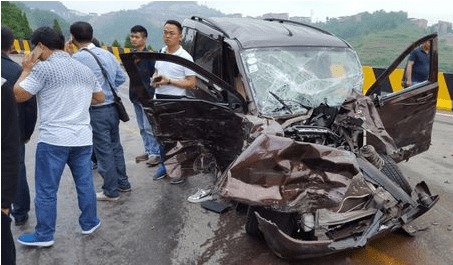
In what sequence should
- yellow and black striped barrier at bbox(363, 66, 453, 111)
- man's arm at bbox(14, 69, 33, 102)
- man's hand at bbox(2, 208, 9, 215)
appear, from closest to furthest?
man's hand at bbox(2, 208, 9, 215) → man's arm at bbox(14, 69, 33, 102) → yellow and black striped barrier at bbox(363, 66, 453, 111)

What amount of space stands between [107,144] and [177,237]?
3.88ft

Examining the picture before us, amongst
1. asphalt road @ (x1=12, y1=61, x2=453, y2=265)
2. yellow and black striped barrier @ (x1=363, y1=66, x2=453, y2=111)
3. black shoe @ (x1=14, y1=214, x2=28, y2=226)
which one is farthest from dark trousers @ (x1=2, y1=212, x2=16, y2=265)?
yellow and black striped barrier @ (x1=363, y1=66, x2=453, y2=111)

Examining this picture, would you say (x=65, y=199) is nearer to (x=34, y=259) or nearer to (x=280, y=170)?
(x=34, y=259)

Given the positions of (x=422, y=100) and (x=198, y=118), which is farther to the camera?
(x=422, y=100)

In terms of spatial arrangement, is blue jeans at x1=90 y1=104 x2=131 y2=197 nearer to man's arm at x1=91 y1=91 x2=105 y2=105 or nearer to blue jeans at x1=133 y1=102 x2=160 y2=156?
man's arm at x1=91 y1=91 x2=105 y2=105

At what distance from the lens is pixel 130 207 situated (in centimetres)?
441

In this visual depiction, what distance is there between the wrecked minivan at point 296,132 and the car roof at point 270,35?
1 centimetres

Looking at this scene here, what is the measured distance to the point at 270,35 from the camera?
4676mm

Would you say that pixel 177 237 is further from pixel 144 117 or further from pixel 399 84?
pixel 399 84

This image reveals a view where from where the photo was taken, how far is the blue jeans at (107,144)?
416 centimetres

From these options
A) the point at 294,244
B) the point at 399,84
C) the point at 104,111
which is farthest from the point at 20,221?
the point at 399,84

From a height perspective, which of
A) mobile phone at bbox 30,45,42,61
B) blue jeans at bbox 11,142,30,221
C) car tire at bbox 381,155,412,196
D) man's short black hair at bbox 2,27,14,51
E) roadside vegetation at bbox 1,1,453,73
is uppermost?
man's short black hair at bbox 2,27,14,51

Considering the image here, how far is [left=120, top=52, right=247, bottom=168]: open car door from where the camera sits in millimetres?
3643

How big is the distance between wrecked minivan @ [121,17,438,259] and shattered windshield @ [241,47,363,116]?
12 mm
